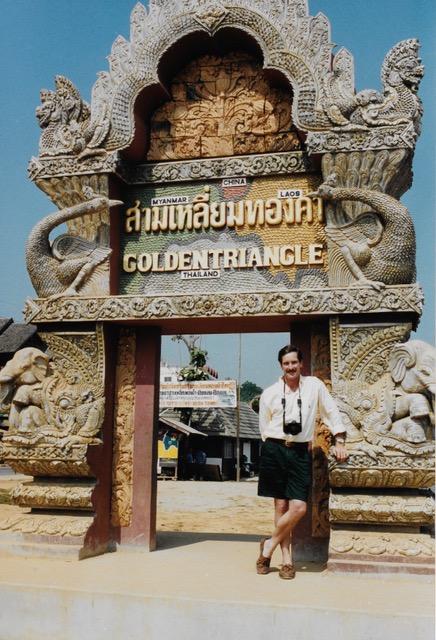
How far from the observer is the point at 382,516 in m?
5.08

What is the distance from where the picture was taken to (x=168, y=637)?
4285 mm

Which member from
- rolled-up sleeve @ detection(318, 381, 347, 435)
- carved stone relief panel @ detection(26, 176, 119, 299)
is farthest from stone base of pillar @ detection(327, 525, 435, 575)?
carved stone relief panel @ detection(26, 176, 119, 299)

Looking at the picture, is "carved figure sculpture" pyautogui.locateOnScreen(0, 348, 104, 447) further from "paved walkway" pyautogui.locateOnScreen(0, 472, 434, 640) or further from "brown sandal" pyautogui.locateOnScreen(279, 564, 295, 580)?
"brown sandal" pyautogui.locateOnScreen(279, 564, 295, 580)

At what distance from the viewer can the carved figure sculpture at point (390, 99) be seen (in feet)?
18.9

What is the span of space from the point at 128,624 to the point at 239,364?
72.4ft

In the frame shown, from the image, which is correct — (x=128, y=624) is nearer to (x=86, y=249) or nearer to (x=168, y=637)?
(x=168, y=637)

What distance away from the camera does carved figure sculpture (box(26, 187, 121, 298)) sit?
6.29m

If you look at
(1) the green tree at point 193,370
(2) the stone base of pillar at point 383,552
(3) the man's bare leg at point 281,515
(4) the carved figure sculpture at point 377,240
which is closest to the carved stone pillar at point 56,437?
(3) the man's bare leg at point 281,515

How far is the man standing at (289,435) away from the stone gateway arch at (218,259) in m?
0.29

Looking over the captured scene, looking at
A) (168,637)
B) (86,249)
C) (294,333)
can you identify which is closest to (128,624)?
(168,637)

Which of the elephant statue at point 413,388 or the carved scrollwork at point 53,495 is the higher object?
the elephant statue at point 413,388

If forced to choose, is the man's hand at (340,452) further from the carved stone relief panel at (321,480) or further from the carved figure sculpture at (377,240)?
the carved figure sculpture at (377,240)

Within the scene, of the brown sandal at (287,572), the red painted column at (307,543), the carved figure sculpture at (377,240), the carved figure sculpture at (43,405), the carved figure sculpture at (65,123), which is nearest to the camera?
the brown sandal at (287,572)

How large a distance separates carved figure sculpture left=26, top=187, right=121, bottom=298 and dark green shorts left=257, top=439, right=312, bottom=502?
8.47 feet
